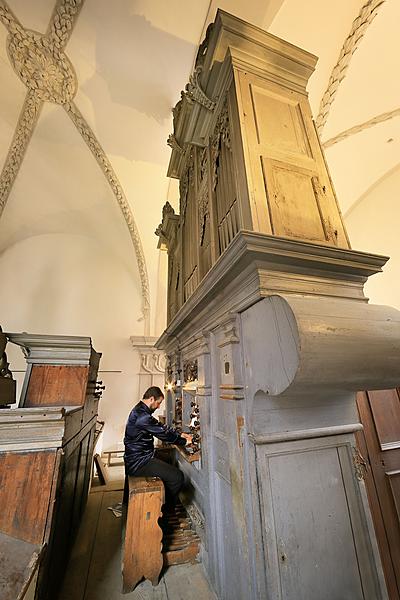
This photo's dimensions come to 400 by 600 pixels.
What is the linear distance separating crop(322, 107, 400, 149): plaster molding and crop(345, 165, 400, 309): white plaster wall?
148cm

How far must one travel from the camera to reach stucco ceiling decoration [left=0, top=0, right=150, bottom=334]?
3629mm

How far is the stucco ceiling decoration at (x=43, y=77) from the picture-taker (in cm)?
363

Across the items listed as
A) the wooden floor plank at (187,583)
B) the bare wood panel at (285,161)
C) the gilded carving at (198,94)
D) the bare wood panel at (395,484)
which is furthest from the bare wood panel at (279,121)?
the wooden floor plank at (187,583)

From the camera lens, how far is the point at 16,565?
1166 mm

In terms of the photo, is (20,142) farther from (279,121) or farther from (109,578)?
(109,578)

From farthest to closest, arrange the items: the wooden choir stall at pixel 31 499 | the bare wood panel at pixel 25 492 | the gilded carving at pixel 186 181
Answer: the gilded carving at pixel 186 181, the bare wood panel at pixel 25 492, the wooden choir stall at pixel 31 499

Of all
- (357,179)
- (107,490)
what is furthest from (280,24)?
(107,490)

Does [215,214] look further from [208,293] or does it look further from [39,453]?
[39,453]

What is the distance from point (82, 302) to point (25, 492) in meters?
6.47

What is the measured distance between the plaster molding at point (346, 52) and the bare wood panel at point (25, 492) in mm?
4911

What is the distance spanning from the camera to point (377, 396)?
2.59 metres

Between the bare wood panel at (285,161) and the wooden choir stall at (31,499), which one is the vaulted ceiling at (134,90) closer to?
the bare wood panel at (285,161)

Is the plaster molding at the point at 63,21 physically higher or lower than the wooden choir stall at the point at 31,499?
higher

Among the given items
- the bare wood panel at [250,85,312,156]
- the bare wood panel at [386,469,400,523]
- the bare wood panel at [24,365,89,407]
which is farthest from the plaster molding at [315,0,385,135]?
the bare wood panel at [24,365,89,407]
